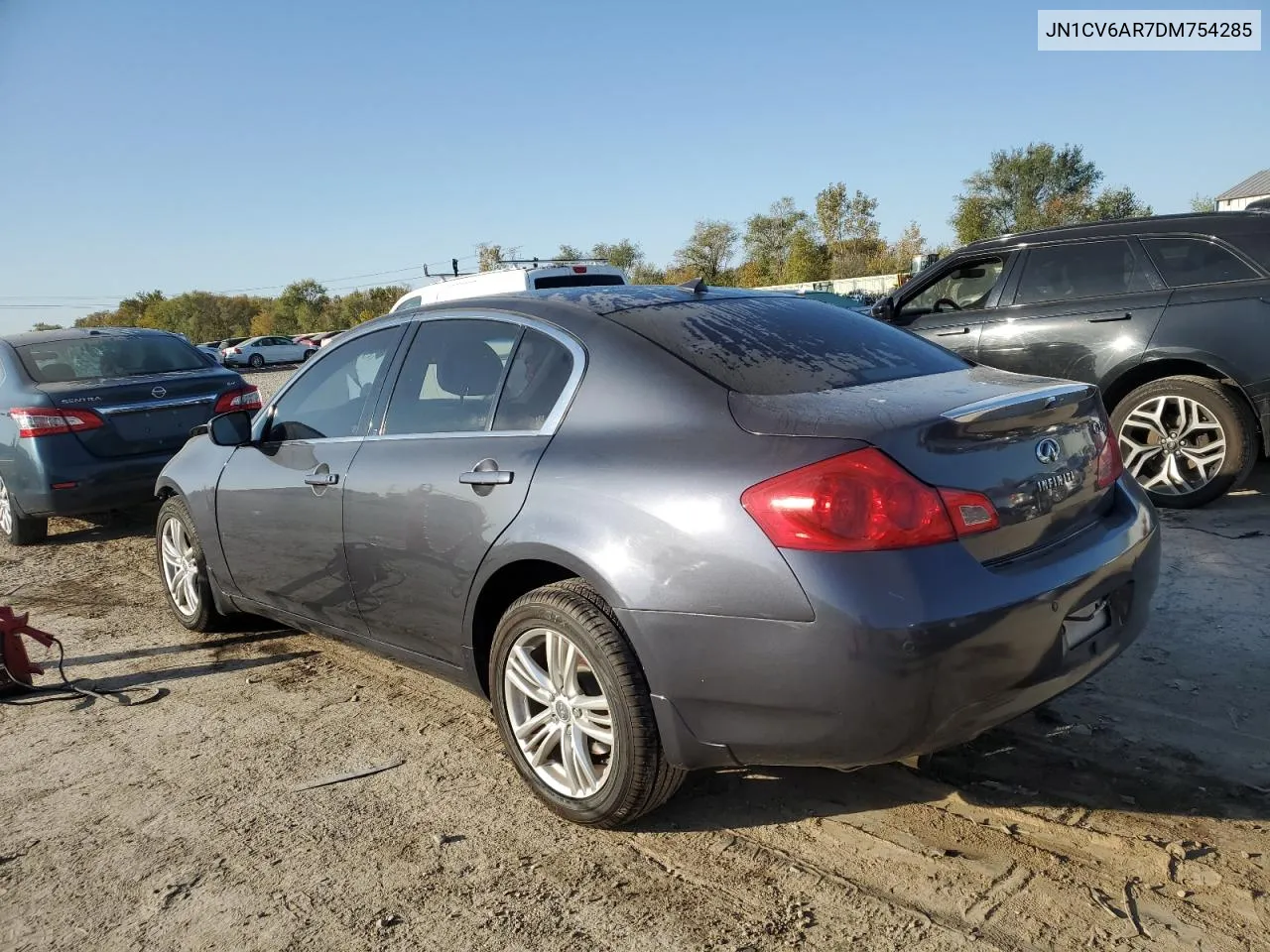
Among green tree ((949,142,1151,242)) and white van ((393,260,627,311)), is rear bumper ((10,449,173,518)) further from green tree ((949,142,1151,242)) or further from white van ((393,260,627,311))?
green tree ((949,142,1151,242))

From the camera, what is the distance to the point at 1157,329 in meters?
6.00

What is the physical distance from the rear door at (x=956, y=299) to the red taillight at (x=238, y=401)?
5010 millimetres

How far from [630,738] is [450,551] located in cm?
91

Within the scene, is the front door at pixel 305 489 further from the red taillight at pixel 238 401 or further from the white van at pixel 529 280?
the white van at pixel 529 280

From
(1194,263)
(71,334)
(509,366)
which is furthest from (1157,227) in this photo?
(71,334)

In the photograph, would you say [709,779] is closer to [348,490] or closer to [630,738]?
[630,738]

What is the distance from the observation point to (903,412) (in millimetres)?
2537

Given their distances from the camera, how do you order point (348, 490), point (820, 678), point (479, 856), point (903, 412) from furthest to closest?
point (348, 490) → point (479, 856) → point (903, 412) → point (820, 678)

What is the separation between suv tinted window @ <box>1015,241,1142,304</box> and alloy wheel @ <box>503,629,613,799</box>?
512 centimetres

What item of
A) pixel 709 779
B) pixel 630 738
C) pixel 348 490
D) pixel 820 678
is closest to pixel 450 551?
pixel 348 490

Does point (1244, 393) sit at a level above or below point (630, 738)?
above

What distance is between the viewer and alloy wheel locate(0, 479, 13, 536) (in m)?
7.29

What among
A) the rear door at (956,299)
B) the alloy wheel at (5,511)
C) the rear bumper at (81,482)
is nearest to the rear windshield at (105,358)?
the rear bumper at (81,482)

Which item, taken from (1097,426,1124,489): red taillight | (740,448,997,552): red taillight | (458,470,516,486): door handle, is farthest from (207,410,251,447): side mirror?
(1097,426,1124,489): red taillight
